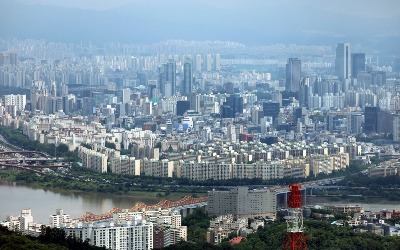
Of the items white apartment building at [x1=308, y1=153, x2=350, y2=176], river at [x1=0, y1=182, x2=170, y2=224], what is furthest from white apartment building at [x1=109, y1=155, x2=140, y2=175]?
white apartment building at [x1=308, y1=153, x2=350, y2=176]

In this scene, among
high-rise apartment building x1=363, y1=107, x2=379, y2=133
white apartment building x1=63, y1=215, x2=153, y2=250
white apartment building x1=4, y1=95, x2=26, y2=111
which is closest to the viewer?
white apartment building x1=63, y1=215, x2=153, y2=250

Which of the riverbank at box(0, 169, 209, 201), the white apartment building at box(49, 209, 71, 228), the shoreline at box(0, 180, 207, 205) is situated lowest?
the shoreline at box(0, 180, 207, 205)

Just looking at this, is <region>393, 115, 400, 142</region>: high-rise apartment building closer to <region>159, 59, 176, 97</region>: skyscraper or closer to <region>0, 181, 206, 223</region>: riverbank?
<region>0, 181, 206, 223</region>: riverbank

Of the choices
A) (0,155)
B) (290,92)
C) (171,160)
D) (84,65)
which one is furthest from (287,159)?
(84,65)

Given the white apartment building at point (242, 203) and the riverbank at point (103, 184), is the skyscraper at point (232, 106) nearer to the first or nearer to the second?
the riverbank at point (103, 184)

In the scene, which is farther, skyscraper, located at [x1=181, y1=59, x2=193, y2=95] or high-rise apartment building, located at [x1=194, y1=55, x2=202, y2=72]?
high-rise apartment building, located at [x1=194, y1=55, x2=202, y2=72]

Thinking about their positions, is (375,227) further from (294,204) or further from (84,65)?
(84,65)
